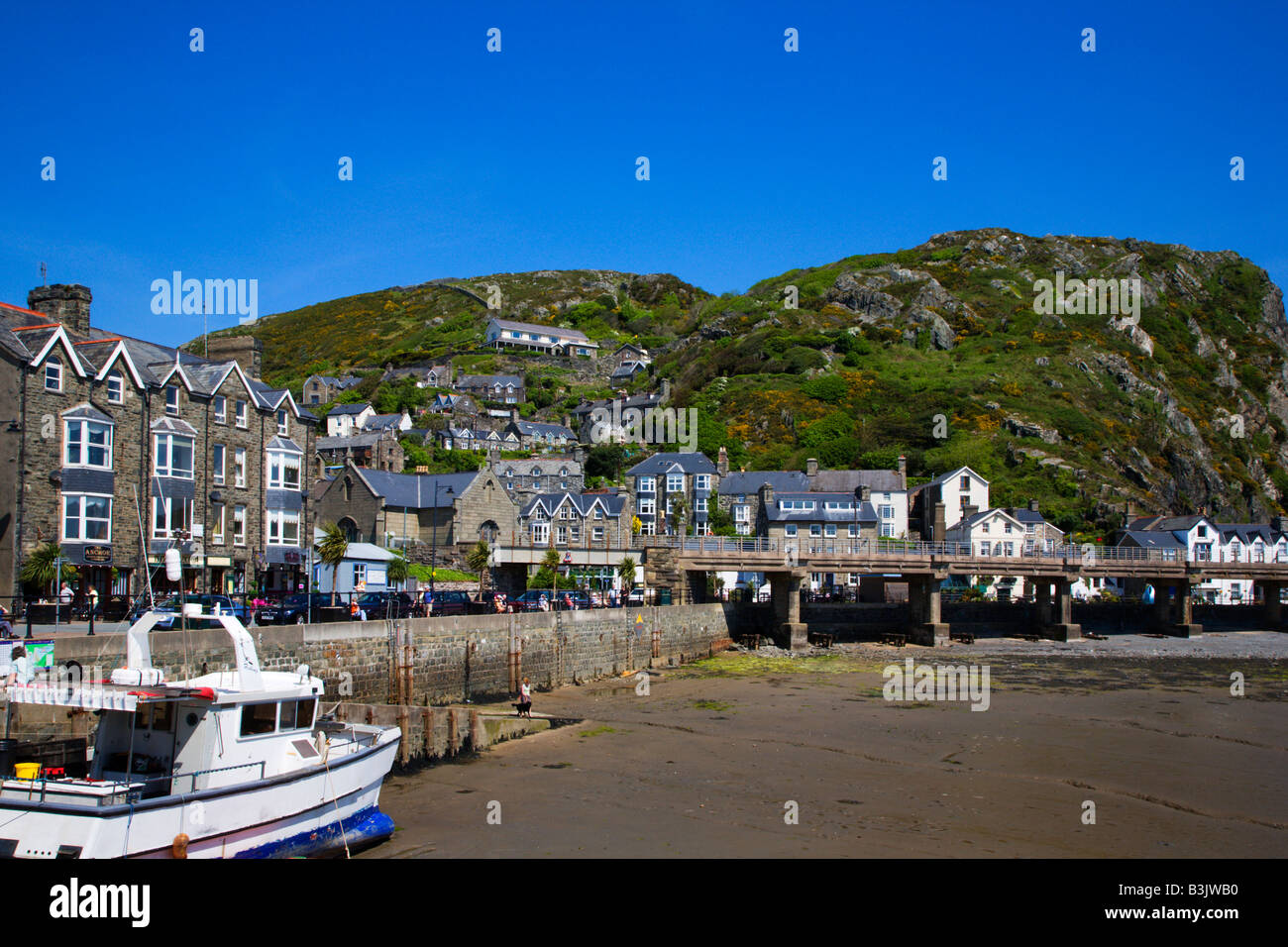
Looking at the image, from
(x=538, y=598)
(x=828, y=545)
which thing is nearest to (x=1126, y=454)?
(x=828, y=545)

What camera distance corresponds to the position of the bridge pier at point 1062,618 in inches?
2438

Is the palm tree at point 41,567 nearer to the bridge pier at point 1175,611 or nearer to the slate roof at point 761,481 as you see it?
the bridge pier at point 1175,611

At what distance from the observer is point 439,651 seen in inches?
1230

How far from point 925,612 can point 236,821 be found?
49.1 meters

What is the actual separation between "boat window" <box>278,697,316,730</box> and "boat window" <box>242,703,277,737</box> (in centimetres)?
19

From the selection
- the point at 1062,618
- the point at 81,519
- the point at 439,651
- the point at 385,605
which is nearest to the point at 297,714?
the point at 439,651

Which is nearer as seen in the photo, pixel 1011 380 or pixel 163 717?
pixel 163 717

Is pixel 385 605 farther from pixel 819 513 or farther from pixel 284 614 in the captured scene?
pixel 819 513

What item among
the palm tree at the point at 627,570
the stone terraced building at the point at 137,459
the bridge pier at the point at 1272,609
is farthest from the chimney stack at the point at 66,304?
the bridge pier at the point at 1272,609

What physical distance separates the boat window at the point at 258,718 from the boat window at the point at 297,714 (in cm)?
19

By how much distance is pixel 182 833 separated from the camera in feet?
47.2

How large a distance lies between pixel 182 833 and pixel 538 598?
1280 inches

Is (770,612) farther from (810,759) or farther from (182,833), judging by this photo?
(182,833)

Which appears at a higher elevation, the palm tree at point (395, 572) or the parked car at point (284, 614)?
the palm tree at point (395, 572)
